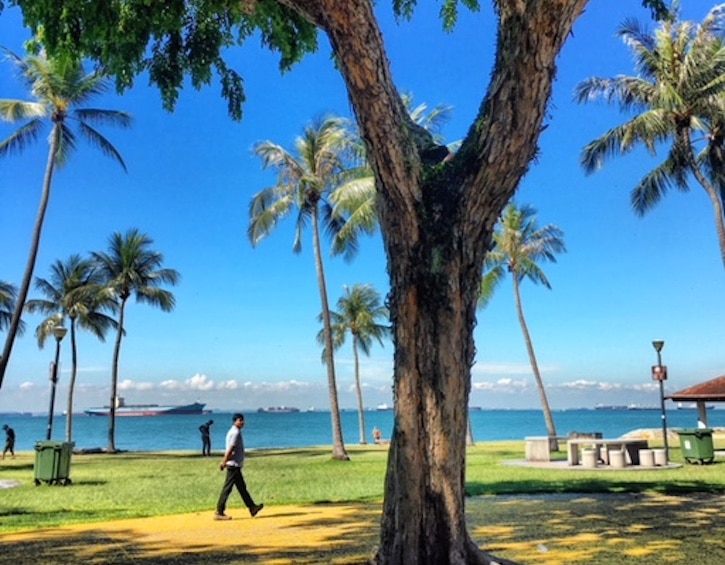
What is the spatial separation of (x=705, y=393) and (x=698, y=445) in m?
6.48

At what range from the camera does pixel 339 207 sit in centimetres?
2394

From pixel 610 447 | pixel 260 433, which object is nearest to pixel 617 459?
pixel 610 447

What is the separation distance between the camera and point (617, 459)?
1703 cm

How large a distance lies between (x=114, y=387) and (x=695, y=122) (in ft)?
100

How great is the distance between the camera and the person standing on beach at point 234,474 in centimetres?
963

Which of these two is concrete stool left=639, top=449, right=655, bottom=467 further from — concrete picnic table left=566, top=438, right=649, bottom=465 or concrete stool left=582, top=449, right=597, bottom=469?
concrete stool left=582, top=449, right=597, bottom=469

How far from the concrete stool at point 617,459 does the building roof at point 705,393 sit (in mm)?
7179

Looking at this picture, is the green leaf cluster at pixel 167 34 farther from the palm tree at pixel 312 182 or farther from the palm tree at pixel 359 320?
the palm tree at pixel 359 320

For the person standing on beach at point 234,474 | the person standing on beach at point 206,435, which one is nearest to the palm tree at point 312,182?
the person standing on beach at point 206,435

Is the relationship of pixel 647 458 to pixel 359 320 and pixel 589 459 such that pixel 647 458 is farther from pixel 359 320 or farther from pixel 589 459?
pixel 359 320

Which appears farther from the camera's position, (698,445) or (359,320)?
(359,320)

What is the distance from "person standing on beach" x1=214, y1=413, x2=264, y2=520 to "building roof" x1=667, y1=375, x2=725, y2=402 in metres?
18.2

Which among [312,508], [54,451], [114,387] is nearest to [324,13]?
[312,508]

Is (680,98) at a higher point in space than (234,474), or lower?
higher
